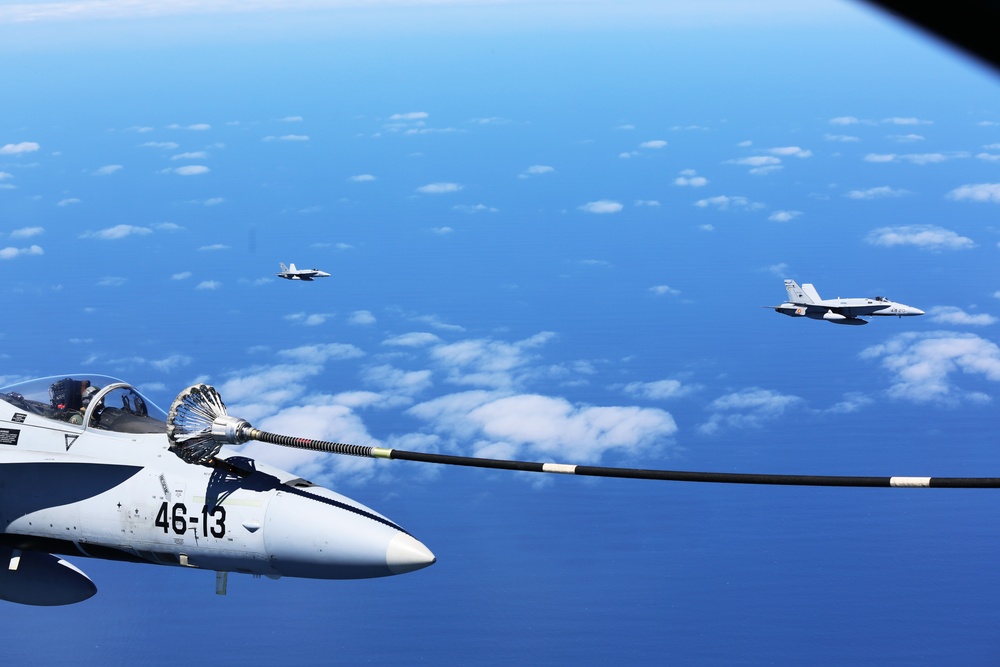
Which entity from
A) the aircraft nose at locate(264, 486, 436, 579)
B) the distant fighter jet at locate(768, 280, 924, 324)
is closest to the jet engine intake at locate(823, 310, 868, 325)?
the distant fighter jet at locate(768, 280, 924, 324)

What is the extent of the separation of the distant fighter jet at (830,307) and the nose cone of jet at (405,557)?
242 feet

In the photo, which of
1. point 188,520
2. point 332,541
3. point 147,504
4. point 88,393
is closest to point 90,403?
point 88,393

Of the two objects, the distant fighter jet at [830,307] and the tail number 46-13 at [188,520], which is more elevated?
the distant fighter jet at [830,307]

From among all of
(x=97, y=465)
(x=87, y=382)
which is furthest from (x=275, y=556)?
(x=87, y=382)

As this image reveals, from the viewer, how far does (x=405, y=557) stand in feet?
50.2

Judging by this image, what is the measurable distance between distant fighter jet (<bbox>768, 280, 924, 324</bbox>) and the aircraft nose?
7359 centimetres

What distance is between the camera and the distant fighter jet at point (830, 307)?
281 feet

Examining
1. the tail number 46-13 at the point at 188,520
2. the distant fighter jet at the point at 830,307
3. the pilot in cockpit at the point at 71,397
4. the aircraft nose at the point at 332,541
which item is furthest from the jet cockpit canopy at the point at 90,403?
the distant fighter jet at the point at 830,307

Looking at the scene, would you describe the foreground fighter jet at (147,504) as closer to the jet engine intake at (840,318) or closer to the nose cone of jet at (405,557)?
the nose cone of jet at (405,557)

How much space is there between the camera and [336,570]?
15812 mm

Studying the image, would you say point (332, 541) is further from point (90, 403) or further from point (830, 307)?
point (830, 307)

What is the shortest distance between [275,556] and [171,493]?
206 centimetres

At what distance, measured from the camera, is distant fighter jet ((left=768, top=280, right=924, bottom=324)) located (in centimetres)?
8550

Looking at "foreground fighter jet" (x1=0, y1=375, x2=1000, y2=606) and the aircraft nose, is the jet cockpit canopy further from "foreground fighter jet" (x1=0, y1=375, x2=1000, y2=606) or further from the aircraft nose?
the aircraft nose
